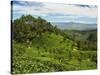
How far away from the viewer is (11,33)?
2.17m

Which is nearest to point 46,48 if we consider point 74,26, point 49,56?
point 49,56

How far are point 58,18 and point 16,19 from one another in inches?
19.2

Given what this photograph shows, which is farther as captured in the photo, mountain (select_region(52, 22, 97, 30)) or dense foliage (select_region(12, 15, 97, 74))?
mountain (select_region(52, 22, 97, 30))

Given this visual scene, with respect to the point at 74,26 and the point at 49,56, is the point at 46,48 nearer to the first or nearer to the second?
the point at 49,56

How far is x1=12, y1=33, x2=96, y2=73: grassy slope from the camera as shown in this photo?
2.19 metres

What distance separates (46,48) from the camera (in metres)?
2.29

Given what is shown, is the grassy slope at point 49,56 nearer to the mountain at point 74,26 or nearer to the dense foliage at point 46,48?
the dense foliage at point 46,48

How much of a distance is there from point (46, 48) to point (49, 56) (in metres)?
0.10

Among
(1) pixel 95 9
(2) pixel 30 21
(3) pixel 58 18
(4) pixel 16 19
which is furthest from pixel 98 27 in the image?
(4) pixel 16 19

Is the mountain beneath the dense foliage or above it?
above

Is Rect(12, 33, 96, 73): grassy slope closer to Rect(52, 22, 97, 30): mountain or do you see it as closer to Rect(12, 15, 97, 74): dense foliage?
Rect(12, 15, 97, 74): dense foliage

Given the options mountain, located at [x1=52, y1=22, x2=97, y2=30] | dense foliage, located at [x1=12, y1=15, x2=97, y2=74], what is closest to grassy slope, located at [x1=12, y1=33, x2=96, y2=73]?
dense foliage, located at [x1=12, y1=15, x2=97, y2=74]

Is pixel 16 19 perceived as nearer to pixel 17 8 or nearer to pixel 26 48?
pixel 17 8

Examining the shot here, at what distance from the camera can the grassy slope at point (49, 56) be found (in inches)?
86.4
